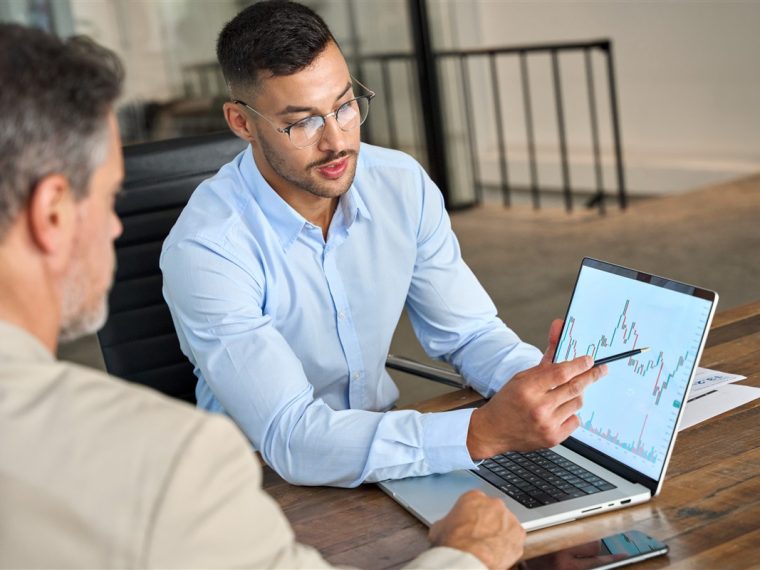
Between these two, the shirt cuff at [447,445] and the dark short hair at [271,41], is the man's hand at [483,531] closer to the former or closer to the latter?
the shirt cuff at [447,445]

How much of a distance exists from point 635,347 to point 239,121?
841mm

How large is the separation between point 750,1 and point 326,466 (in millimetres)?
5006

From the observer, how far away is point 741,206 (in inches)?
188

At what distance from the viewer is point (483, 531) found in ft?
3.76

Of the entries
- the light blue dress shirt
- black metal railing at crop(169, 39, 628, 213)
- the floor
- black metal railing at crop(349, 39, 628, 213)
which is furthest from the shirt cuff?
black metal railing at crop(349, 39, 628, 213)

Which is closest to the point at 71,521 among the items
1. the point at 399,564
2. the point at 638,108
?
the point at 399,564

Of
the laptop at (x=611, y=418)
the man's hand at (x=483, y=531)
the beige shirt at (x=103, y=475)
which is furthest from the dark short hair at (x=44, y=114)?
the laptop at (x=611, y=418)

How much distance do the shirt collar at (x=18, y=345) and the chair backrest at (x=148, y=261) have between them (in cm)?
119

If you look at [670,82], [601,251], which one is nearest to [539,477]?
[601,251]

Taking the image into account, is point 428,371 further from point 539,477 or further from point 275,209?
point 539,477

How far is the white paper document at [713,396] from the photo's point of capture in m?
1.51

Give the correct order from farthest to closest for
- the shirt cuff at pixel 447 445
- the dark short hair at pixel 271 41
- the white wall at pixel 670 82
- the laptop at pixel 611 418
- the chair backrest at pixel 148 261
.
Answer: the white wall at pixel 670 82, the chair backrest at pixel 148 261, the dark short hair at pixel 271 41, the shirt cuff at pixel 447 445, the laptop at pixel 611 418

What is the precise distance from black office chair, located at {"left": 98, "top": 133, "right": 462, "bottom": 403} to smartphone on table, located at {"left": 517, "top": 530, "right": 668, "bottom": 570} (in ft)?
2.85

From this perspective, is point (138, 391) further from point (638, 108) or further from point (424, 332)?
point (638, 108)
